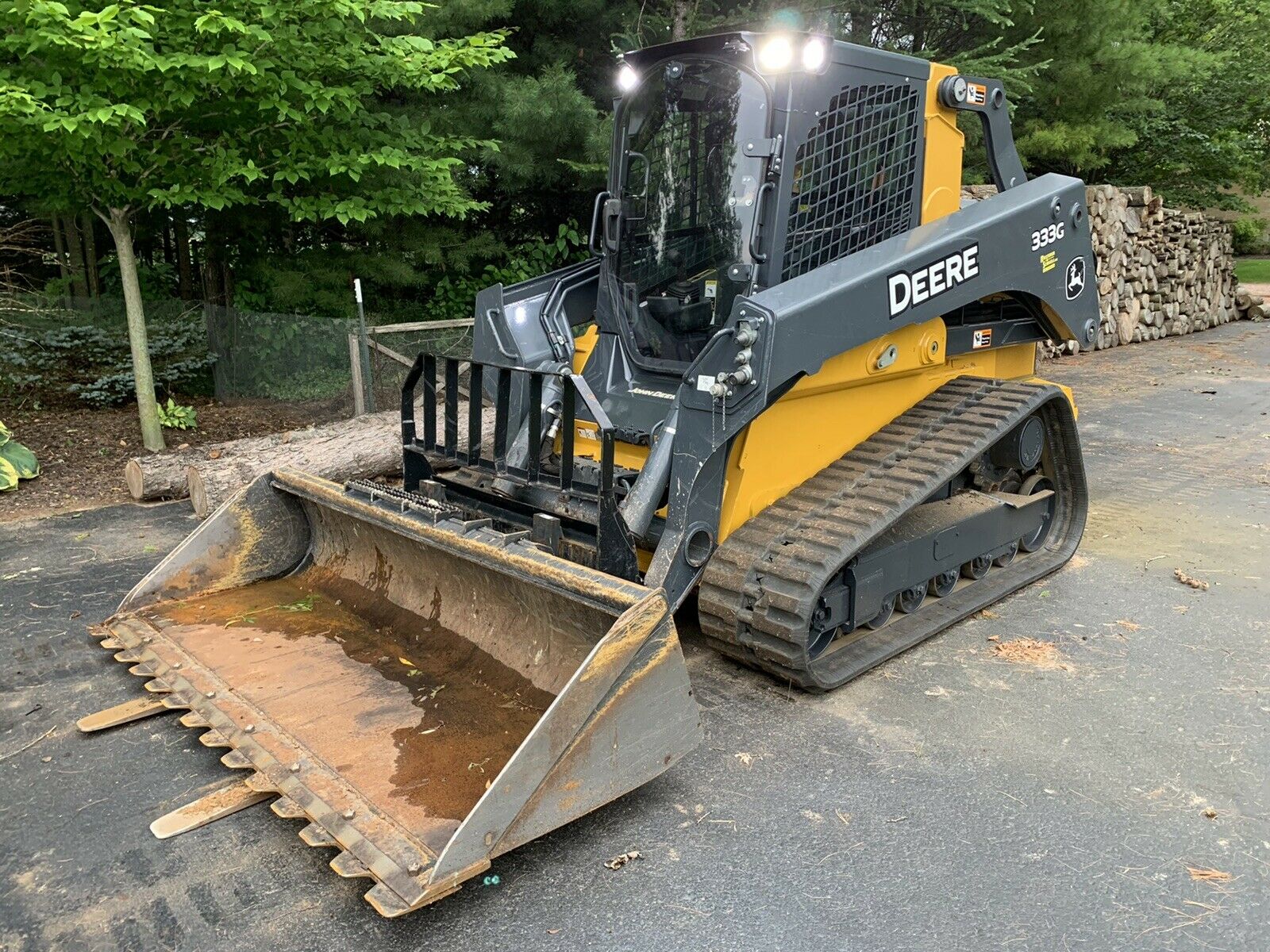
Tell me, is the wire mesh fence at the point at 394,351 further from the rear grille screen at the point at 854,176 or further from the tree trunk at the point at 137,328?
the rear grille screen at the point at 854,176

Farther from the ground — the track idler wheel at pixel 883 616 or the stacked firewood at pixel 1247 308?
the stacked firewood at pixel 1247 308

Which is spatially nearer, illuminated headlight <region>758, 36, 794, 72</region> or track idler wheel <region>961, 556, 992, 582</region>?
illuminated headlight <region>758, 36, 794, 72</region>

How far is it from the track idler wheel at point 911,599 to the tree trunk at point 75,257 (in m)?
9.82

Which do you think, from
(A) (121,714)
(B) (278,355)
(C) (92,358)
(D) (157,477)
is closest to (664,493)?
(A) (121,714)

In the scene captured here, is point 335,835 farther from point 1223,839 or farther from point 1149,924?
point 1223,839

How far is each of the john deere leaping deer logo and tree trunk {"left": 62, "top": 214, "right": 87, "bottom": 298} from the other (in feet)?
32.8

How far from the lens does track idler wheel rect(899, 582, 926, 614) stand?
448 cm

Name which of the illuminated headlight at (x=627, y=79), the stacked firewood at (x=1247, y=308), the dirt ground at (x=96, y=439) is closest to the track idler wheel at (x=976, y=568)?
the illuminated headlight at (x=627, y=79)

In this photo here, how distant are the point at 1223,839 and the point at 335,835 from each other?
263 centimetres

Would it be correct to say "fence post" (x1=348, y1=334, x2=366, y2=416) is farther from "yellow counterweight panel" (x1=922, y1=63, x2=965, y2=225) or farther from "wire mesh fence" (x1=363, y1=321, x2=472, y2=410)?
"yellow counterweight panel" (x1=922, y1=63, x2=965, y2=225)

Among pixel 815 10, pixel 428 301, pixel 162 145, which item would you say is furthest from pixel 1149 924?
pixel 428 301

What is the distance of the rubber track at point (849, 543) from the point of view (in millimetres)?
3621

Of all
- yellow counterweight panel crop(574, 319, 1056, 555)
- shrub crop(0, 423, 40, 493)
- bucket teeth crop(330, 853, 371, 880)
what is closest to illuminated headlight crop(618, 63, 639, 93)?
yellow counterweight panel crop(574, 319, 1056, 555)

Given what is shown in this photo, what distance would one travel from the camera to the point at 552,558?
10.5ft
